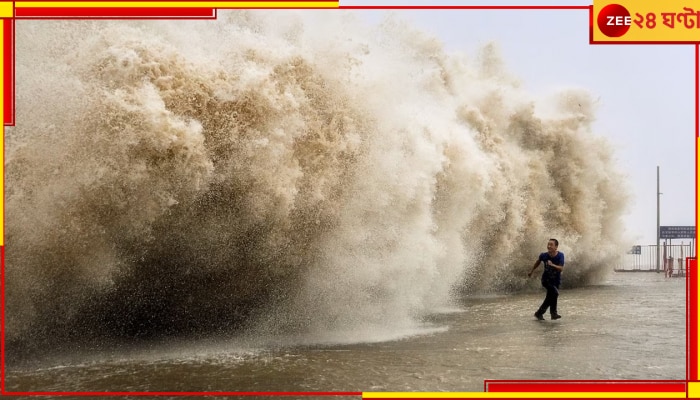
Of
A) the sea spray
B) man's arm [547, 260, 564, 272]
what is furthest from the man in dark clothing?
the sea spray

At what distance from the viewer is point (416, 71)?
18.1 meters

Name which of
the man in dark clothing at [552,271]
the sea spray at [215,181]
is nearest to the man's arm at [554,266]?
the man in dark clothing at [552,271]

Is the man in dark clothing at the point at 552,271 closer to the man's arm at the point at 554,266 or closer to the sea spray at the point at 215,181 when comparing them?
the man's arm at the point at 554,266

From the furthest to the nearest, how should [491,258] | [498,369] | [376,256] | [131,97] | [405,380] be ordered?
1. [491,258]
2. [376,256]
3. [131,97]
4. [498,369]
5. [405,380]

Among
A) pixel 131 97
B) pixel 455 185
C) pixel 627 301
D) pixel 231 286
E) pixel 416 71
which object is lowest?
pixel 627 301

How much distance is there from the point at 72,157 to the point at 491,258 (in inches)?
499

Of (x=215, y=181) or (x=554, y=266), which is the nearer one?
(x=215, y=181)

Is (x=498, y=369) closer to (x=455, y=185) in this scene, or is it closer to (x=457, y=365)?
(x=457, y=365)

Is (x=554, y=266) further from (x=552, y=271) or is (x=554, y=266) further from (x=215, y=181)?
(x=215, y=181)

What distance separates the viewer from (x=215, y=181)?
25.3 feet

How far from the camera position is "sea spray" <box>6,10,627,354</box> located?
7164 mm

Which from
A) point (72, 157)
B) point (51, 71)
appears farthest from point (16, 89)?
point (72, 157)

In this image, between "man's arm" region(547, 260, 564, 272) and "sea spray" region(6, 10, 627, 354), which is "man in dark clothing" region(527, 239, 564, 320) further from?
"sea spray" region(6, 10, 627, 354)

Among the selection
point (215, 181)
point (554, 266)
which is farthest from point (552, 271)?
point (215, 181)
